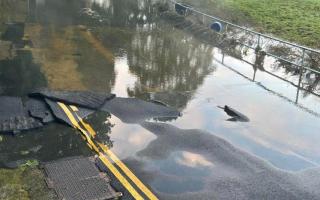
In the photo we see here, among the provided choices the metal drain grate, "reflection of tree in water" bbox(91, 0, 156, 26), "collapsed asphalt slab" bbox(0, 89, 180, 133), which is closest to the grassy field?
"reflection of tree in water" bbox(91, 0, 156, 26)

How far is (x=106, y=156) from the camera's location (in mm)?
9047

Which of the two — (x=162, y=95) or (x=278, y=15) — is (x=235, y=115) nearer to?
(x=162, y=95)

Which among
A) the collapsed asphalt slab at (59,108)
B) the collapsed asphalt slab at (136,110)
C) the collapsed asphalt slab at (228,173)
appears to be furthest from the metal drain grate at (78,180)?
the collapsed asphalt slab at (136,110)

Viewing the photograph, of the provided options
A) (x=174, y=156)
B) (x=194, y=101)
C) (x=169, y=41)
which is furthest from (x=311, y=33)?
(x=174, y=156)

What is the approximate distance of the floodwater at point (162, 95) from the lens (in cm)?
916

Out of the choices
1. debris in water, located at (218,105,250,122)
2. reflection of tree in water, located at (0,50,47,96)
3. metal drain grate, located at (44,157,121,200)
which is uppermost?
reflection of tree in water, located at (0,50,47,96)

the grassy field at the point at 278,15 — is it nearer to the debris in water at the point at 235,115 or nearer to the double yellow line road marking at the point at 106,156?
the debris in water at the point at 235,115

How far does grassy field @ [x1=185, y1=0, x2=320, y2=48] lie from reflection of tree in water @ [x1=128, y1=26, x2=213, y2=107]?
4.73 m

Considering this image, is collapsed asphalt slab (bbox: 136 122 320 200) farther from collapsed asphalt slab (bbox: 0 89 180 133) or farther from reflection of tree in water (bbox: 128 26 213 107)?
reflection of tree in water (bbox: 128 26 213 107)

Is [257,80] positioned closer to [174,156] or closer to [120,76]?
[120,76]

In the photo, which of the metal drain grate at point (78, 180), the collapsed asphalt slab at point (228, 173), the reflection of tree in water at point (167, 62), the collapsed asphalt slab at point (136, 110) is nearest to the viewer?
the metal drain grate at point (78, 180)

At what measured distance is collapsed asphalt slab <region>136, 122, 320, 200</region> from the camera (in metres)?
8.02

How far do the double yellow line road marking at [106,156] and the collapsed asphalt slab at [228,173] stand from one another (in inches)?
12.7

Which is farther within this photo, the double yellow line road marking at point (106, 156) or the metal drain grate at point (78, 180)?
the double yellow line road marking at point (106, 156)
